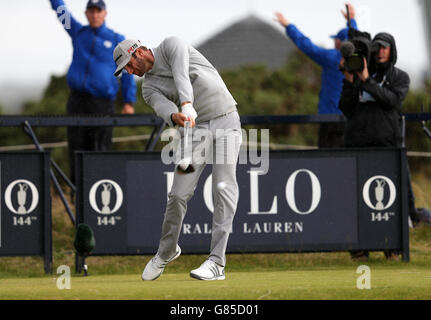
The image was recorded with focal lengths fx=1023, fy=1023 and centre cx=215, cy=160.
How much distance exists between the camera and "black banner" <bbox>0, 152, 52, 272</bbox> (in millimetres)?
8883

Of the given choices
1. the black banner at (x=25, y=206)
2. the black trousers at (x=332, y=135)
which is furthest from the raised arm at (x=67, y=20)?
the black trousers at (x=332, y=135)

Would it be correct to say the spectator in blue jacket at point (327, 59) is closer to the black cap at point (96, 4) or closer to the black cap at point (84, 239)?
the black cap at point (96, 4)

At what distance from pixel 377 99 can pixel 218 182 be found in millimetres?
2909

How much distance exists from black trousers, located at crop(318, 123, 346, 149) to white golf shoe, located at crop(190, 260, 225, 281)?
4.32m

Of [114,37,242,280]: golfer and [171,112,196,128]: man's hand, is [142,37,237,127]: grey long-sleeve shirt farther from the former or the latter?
[171,112,196,128]: man's hand

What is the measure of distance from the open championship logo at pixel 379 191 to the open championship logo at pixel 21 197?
290 centimetres

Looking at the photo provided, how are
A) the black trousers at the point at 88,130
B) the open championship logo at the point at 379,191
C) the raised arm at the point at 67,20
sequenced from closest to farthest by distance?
1. the open championship logo at the point at 379,191
2. the raised arm at the point at 67,20
3. the black trousers at the point at 88,130

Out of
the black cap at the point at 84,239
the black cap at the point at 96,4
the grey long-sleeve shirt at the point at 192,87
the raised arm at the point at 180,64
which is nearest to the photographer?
the raised arm at the point at 180,64

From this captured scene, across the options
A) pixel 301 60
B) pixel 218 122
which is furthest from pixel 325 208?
pixel 301 60

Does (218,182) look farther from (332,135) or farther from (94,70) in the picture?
(332,135)

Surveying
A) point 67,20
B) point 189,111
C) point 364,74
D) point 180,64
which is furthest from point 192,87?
point 67,20

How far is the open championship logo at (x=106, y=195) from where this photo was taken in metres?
8.89

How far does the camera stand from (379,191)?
29.8 feet

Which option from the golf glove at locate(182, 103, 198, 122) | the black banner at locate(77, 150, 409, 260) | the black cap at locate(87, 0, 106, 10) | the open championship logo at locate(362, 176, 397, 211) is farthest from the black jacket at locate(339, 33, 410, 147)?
the golf glove at locate(182, 103, 198, 122)
